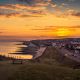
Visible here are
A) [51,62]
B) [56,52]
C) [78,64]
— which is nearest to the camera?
[78,64]

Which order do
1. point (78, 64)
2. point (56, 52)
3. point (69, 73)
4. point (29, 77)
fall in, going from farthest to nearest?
point (56, 52)
point (78, 64)
point (69, 73)
point (29, 77)

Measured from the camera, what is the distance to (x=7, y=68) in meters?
35.0

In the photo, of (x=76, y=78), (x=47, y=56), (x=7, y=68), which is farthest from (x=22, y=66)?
(x=47, y=56)

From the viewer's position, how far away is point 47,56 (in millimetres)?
49312

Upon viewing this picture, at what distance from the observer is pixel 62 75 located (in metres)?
33.7

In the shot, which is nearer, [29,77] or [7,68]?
[29,77]

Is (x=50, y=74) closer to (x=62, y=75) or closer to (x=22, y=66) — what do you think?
(x=62, y=75)

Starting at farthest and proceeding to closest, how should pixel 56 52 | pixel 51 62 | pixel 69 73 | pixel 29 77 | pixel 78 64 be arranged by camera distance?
pixel 56 52, pixel 51 62, pixel 78 64, pixel 69 73, pixel 29 77

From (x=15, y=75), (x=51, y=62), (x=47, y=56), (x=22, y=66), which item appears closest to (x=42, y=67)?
(x=22, y=66)

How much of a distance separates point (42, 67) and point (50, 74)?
2924mm

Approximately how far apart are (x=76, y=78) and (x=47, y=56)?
17.0 m

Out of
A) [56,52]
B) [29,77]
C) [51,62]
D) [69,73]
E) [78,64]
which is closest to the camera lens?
[29,77]

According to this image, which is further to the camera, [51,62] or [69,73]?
[51,62]

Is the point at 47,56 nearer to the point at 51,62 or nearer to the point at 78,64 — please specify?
the point at 51,62
